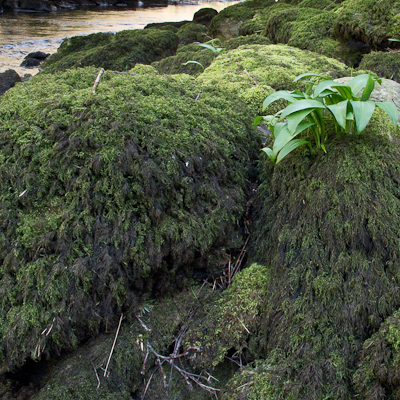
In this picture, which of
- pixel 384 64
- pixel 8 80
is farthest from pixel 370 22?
pixel 8 80

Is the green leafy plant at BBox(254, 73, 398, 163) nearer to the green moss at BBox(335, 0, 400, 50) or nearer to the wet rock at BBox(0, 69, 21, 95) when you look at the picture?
the green moss at BBox(335, 0, 400, 50)

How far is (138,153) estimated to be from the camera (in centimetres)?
217

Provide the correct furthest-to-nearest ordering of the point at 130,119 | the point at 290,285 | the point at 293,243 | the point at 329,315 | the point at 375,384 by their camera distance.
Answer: the point at 130,119 → the point at 293,243 → the point at 290,285 → the point at 329,315 → the point at 375,384

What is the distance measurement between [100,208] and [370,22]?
446 centimetres

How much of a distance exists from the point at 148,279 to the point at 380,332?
1273 mm

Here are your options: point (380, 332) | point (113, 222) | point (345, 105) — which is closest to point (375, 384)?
point (380, 332)

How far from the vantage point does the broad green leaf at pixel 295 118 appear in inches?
78.0

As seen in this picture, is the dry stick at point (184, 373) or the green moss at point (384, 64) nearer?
the dry stick at point (184, 373)

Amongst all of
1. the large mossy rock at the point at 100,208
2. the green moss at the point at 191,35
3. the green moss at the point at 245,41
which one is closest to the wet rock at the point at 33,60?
the green moss at the point at 191,35

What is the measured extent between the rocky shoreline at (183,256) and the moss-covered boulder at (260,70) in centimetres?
78

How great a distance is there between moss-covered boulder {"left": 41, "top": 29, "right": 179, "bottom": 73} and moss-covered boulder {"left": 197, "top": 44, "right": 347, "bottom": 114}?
2.20 metres

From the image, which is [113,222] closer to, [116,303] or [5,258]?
[116,303]

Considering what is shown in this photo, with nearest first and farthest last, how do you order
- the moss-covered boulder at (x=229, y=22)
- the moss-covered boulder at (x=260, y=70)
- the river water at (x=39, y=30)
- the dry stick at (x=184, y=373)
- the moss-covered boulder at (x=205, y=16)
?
1. the dry stick at (x=184, y=373)
2. the moss-covered boulder at (x=260, y=70)
3. the moss-covered boulder at (x=229, y=22)
4. the river water at (x=39, y=30)
5. the moss-covered boulder at (x=205, y=16)

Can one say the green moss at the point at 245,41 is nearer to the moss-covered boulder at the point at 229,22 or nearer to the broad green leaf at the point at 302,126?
the moss-covered boulder at the point at 229,22
